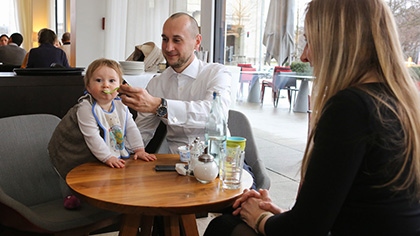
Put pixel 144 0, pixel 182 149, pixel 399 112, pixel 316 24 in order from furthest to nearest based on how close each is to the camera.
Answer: pixel 144 0 → pixel 182 149 → pixel 316 24 → pixel 399 112

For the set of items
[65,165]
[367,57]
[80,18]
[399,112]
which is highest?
[80,18]

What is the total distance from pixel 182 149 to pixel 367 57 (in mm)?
1022

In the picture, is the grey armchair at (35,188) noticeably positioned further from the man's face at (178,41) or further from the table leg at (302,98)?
the table leg at (302,98)

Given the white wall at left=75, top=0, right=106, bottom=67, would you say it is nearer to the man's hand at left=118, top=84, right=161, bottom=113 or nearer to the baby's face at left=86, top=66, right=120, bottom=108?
the baby's face at left=86, top=66, right=120, bottom=108

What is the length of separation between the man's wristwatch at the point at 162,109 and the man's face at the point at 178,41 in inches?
15.3

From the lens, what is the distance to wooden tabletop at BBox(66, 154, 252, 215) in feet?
4.63

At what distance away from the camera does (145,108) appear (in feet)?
6.75

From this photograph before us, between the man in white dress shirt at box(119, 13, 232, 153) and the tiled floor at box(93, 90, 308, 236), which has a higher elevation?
the man in white dress shirt at box(119, 13, 232, 153)

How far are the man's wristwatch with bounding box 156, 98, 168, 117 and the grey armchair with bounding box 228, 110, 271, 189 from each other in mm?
480

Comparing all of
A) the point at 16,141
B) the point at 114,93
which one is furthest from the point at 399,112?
the point at 16,141

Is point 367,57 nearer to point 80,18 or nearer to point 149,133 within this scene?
point 149,133

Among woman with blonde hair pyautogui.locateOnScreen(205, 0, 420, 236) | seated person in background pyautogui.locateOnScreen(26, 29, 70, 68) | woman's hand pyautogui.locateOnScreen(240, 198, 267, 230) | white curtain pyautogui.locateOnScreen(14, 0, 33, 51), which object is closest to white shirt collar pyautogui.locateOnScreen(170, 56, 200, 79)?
woman's hand pyautogui.locateOnScreen(240, 198, 267, 230)

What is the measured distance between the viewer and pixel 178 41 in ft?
7.93

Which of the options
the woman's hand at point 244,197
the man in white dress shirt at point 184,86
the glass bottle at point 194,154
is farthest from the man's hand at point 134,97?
the woman's hand at point 244,197
